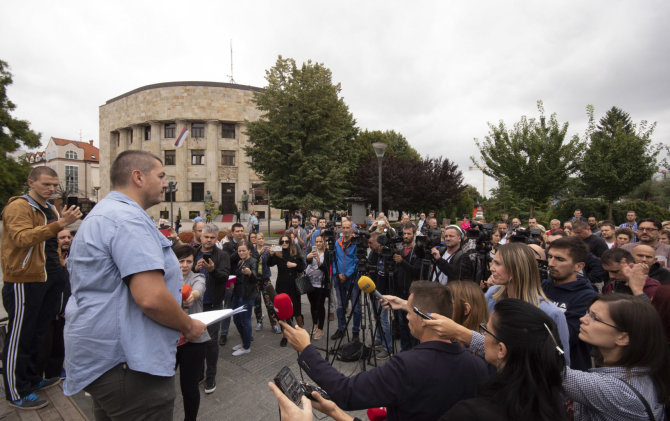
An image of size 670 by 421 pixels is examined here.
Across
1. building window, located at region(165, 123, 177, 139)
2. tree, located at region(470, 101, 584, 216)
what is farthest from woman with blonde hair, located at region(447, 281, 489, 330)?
building window, located at region(165, 123, 177, 139)

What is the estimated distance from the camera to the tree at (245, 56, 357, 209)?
74.1ft

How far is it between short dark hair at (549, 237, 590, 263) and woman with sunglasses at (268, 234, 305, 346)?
392cm

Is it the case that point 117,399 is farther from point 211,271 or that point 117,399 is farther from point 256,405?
point 211,271

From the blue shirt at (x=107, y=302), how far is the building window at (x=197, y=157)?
1720 inches

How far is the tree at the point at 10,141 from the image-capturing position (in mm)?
17125

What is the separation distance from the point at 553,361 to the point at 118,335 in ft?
6.81

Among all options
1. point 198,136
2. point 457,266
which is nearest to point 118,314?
point 457,266

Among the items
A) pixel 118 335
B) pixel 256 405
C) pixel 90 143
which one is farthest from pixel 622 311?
pixel 90 143

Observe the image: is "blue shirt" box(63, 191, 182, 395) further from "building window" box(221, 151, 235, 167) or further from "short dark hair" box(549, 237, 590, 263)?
"building window" box(221, 151, 235, 167)

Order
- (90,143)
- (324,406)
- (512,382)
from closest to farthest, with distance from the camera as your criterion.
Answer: (512,382)
(324,406)
(90,143)

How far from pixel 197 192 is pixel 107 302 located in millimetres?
43400

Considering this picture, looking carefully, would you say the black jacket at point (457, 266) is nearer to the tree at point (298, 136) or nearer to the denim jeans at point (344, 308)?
the denim jeans at point (344, 308)

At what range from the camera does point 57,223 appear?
9.65 feet

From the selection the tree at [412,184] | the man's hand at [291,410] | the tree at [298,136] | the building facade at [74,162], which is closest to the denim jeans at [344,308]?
the man's hand at [291,410]
